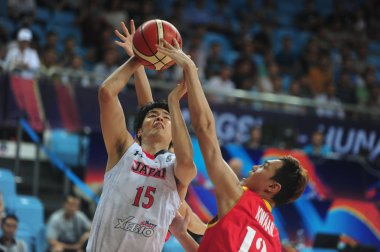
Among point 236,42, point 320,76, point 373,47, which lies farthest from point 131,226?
point 373,47

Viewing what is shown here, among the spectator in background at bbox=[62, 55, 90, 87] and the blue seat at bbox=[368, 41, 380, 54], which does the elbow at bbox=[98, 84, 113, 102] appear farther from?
the blue seat at bbox=[368, 41, 380, 54]

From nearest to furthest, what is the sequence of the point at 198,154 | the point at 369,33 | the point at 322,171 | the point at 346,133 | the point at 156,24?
the point at 156,24 → the point at 198,154 → the point at 322,171 → the point at 346,133 → the point at 369,33

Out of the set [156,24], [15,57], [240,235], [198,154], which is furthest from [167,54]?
[15,57]

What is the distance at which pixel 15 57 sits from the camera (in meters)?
12.0

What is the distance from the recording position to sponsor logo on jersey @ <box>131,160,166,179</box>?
16.7ft

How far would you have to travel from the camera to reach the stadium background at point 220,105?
11.3 metres

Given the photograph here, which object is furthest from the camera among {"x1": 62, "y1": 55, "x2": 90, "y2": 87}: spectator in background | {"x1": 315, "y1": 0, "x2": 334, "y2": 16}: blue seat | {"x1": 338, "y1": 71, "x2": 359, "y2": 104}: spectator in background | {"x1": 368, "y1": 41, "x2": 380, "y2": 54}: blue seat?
{"x1": 315, "y1": 0, "x2": 334, "y2": 16}: blue seat

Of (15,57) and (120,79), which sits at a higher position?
(120,79)

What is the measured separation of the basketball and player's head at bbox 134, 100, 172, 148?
356mm

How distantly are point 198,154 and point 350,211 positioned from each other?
9.13 ft

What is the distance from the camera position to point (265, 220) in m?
4.88

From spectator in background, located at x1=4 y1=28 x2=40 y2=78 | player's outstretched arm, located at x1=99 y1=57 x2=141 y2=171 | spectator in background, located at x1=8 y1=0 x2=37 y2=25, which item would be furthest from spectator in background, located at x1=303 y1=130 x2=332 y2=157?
player's outstretched arm, located at x1=99 y1=57 x2=141 y2=171

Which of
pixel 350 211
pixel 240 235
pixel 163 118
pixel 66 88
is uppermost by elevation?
pixel 163 118

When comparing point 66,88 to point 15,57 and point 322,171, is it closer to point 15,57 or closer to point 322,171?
point 15,57
